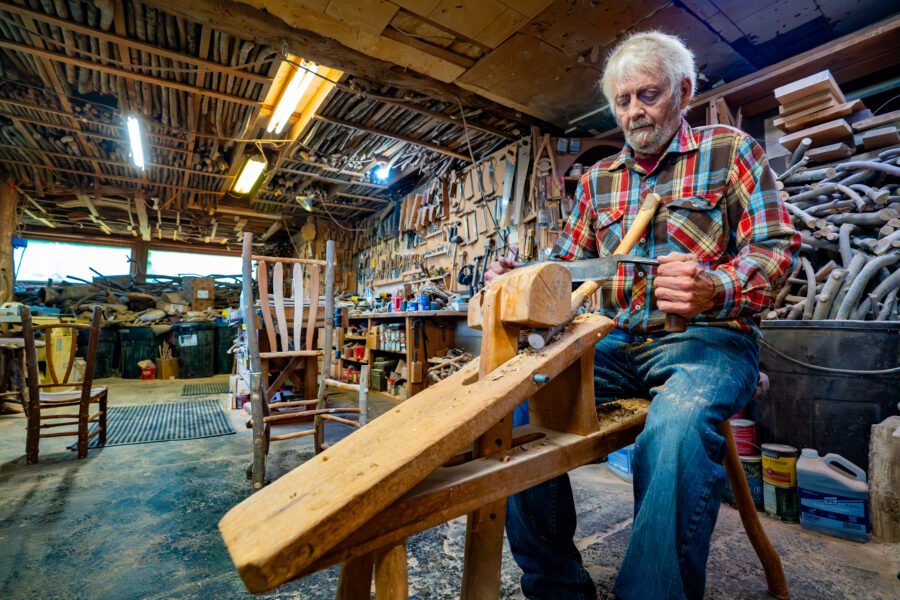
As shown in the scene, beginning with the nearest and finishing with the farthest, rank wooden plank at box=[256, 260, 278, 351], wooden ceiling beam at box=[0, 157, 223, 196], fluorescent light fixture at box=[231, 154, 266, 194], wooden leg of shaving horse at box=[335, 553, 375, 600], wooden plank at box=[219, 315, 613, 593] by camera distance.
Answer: wooden plank at box=[219, 315, 613, 593] → wooden leg of shaving horse at box=[335, 553, 375, 600] → wooden plank at box=[256, 260, 278, 351] → fluorescent light fixture at box=[231, 154, 266, 194] → wooden ceiling beam at box=[0, 157, 223, 196]

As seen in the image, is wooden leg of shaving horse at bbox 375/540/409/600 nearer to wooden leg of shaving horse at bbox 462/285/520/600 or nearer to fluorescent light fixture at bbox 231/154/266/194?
wooden leg of shaving horse at bbox 462/285/520/600

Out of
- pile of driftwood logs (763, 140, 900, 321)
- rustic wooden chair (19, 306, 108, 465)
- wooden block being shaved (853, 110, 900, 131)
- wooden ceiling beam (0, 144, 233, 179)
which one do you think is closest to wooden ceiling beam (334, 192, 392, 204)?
wooden ceiling beam (0, 144, 233, 179)

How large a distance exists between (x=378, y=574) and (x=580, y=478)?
223 cm

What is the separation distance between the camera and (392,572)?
0.61 metres

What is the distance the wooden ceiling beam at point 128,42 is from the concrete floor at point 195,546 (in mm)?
3225

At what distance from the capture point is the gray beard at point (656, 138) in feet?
4.23

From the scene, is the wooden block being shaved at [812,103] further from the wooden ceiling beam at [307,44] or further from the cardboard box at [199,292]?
the cardboard box at [199,292]

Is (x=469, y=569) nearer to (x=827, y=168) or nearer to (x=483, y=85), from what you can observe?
(x=827, y=168)

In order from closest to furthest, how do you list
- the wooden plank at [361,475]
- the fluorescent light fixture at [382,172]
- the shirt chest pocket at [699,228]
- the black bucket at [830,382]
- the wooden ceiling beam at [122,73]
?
the wooden plank at [361,475]
the shirt chest pocket at [699,228]
the black bucket at [830,382]
the wooden ceiling beam at [122,73]
the fluorescent light fixture at [382,172]

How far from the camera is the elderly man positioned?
818 millimetres

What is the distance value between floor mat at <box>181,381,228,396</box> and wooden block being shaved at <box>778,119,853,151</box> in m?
7.08

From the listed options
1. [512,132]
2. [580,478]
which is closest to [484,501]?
[580,478]

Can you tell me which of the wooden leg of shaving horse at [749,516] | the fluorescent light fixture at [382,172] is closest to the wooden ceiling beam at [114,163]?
the fluorescent light fixture at [382,172]

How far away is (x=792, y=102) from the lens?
2.86 meters
